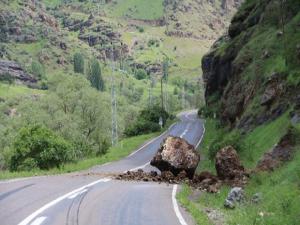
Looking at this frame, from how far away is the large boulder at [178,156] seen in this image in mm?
26594

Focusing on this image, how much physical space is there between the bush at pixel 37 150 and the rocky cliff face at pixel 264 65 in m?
14.2

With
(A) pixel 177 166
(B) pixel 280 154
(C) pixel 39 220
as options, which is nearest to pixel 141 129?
(A) pixel 177 166

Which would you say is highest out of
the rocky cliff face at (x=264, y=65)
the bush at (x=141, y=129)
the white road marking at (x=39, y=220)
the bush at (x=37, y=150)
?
the rocky cliff face at (x=264, y=65)

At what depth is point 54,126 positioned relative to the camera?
68.9 meters

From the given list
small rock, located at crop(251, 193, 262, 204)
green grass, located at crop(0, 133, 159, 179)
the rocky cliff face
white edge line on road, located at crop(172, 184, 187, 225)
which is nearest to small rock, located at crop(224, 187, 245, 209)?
small rock, located at crop(251, 193, 262, 204)

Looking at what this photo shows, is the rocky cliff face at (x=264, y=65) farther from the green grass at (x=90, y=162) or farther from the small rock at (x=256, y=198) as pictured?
the small rock at (x=256, y=198)

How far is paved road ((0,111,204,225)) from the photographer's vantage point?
1396 cm

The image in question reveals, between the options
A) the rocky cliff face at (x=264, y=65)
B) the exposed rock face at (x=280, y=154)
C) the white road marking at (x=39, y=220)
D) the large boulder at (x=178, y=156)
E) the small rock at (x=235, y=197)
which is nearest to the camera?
the white road marking at (x=39, y=220)

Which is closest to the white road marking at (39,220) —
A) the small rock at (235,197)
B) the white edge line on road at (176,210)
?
the white edge line on road at (176,210)

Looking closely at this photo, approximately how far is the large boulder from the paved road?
8.96 ft

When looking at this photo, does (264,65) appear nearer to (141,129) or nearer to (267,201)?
(267,201)

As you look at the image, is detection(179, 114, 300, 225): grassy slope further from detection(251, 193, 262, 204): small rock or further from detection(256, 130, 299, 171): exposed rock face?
detection(256, 130, 299, 171): exposed rock face

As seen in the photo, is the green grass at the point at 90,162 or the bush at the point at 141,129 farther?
the bush at the point at 141,129

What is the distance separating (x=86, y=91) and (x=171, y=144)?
5114 centimetres
